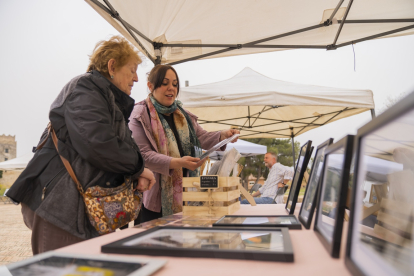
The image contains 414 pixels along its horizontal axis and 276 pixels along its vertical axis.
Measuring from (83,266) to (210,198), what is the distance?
0.76 meters

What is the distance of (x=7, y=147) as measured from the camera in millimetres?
40031

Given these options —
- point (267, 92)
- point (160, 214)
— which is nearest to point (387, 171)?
point (160, 214)

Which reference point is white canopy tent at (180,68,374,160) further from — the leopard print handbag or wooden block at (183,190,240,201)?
the leopard print handbag

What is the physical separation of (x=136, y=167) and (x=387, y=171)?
0.90 metres

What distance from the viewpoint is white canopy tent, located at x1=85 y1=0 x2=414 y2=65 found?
8.48ft

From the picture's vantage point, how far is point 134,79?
1390mm

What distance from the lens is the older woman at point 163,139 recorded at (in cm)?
150

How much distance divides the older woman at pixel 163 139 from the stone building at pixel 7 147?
45581 mm

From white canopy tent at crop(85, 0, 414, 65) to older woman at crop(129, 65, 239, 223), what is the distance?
100cm

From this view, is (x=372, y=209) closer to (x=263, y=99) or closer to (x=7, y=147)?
(x=263, y=99)

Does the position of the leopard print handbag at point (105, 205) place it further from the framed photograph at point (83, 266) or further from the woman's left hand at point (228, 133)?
the woman's left hand at point (228, 133)

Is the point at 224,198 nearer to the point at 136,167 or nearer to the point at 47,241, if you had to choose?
the point at 136,167

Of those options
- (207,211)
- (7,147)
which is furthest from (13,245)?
(7,147)

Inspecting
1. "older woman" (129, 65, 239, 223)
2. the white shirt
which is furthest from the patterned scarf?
the white shirt
